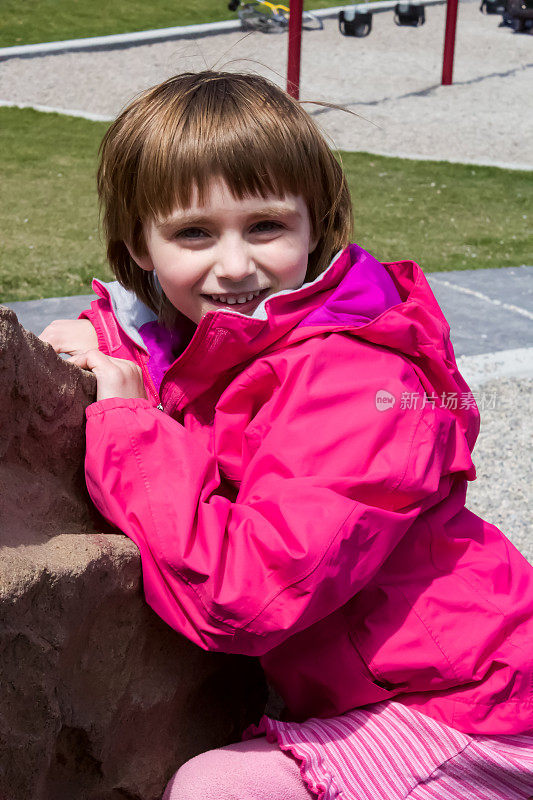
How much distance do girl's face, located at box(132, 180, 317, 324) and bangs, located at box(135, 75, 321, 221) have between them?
0.08ft

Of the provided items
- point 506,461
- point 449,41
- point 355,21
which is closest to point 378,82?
point 449,41

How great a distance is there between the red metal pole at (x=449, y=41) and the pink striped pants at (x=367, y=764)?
470 inches

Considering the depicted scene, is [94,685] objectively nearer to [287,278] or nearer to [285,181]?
[287,278]

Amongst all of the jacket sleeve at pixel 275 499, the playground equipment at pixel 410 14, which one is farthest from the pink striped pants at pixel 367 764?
the playground equipment at pixel 410 14

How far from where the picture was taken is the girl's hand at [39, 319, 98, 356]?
234 centimetres

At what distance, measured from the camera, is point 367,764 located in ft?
6.42

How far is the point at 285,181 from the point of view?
2025 millimetres

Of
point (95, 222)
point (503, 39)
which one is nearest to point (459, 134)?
point (95, 222)

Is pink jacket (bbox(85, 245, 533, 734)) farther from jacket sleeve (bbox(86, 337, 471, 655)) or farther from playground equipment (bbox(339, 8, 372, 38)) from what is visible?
playground equipment (bbox(339, 8, 372, 38))

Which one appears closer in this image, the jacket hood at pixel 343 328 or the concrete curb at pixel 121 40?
the jacket hood at pixel 343 328

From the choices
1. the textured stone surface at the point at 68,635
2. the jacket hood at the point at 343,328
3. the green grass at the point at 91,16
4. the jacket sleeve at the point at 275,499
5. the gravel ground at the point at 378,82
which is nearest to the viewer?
the textured stone surface at the point at 68,635

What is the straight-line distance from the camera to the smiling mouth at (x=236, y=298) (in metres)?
2.08

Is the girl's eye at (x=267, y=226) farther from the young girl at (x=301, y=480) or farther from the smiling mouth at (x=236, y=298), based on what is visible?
the smiling mouth at (x=236, y=298)

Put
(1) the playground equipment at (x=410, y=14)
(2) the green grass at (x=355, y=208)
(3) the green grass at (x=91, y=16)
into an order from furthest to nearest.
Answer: (1) the playground equipment at (x=410, y=14), (3) the green grass at (x=91, y=16), (2) the green grass at (x=355, y=208)
